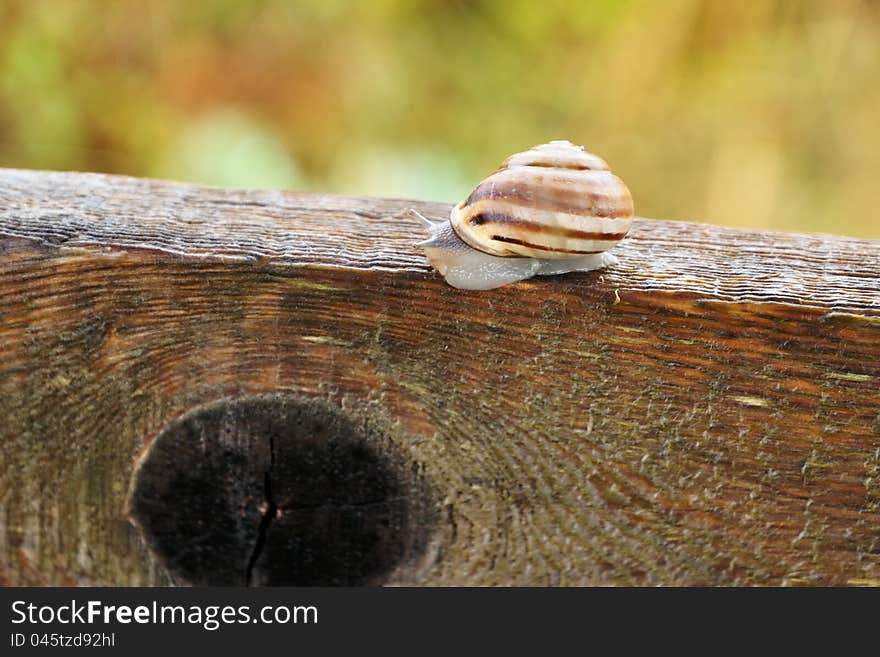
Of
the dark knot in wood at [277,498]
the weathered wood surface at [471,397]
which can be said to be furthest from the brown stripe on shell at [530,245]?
the dark knot in wood at [277,498]

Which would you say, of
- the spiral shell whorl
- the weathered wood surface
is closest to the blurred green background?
the spiral shell whorl

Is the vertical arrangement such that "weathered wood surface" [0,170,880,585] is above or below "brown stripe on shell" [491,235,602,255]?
below

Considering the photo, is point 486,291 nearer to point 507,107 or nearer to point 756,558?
point 756,558

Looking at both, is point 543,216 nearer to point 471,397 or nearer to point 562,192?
point 562,192

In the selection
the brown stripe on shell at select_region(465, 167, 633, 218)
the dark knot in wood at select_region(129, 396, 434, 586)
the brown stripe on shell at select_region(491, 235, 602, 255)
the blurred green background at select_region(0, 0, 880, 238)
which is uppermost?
the blurred green background at select_region(0, 0, 880, 238)

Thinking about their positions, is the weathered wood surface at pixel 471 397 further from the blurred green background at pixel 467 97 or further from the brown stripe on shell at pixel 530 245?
the blurred green background at pixel 467 97

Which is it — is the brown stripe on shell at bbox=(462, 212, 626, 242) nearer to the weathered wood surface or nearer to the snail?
the snail

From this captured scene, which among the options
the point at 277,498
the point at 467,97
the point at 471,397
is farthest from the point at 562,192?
the point at 467,97
